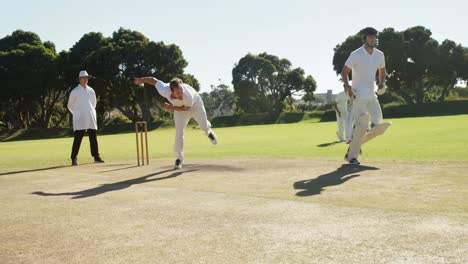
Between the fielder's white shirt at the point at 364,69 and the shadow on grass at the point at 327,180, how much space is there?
135cm

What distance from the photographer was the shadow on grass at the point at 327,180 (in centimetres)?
587

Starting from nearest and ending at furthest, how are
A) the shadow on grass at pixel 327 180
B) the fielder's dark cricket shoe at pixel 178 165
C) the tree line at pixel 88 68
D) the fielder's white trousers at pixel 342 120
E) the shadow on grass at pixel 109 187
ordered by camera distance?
the shadow on grass at pixel 327 180 → the shadow on grass at pixel 109 187 → the fielder's dark cricket shoe at pixel 178 165 → the fielder's white trousers at pixel 342 120 → the tree line at pixel 88 68

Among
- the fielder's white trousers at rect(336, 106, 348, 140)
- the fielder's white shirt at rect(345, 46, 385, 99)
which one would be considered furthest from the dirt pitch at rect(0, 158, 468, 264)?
the fielder's white trousers at rect(336, 106, 348, 140)

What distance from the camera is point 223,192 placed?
19.6ft

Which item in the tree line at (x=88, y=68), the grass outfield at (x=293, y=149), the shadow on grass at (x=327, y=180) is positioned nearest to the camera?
the shadow on grass at (x=327, y=180)

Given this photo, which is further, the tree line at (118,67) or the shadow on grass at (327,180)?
the tree line at (118,67)

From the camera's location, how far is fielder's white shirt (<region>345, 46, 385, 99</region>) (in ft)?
27.7

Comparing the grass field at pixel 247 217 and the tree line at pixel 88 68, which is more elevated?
the tree line at pixel 88 68

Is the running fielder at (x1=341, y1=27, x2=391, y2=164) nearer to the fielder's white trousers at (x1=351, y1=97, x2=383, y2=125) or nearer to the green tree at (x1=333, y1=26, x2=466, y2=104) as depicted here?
the fielder's white trousers at (x1=351, y1=97, x2=383, y2=125)

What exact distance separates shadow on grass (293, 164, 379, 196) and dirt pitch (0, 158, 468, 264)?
0.02m

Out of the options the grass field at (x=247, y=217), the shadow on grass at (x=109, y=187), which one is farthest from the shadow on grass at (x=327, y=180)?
the shadow on grass at (x=109, y=187)

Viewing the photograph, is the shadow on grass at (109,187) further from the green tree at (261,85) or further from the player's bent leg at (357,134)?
the green tree at (261,85)

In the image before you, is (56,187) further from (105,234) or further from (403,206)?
(403,206)

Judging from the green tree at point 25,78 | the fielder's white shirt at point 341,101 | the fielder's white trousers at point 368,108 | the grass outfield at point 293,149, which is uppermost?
the green tree at point 25,78
